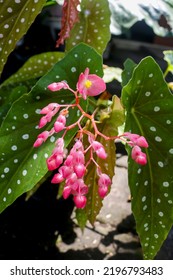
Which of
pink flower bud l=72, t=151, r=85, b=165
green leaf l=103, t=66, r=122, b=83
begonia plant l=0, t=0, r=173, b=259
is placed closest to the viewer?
pink flower bud l=72, t=151, r=85, b=165

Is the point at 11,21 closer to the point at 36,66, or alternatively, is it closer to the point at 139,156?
the point at 36,66

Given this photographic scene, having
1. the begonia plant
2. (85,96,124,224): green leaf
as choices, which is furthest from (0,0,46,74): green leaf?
(85,96,124,224): green leaf

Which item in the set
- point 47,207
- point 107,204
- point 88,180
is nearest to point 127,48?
point 107,204

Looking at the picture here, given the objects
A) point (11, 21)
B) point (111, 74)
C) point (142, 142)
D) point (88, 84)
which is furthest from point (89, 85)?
point (111, 74)

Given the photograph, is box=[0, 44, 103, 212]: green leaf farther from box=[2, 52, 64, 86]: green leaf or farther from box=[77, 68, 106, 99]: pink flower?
box=[2, 52, 64, 86]: green leaf

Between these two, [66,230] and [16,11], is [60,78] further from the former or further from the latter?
[66,230]
